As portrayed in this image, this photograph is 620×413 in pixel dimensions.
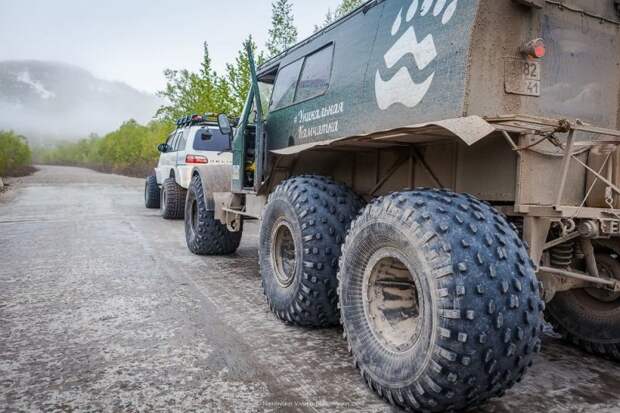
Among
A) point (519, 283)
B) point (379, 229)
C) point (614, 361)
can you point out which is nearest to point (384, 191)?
point (379, 229)

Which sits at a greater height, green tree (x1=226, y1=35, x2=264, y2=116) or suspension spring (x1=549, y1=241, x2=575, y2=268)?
green tree (x1=226, y1=35, x2=264, y2=116)

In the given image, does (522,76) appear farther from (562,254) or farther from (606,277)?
(606,277)

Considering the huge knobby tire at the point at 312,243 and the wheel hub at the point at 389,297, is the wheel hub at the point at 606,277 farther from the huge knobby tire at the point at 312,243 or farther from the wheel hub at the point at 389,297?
the huge knobby tire at the point at 312,243

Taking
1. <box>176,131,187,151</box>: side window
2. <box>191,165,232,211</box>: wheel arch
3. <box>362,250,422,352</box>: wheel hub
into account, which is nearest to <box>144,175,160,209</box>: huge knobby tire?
<box>176,131,187,151</box>: side window

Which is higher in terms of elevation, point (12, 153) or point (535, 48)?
point (12, 153)

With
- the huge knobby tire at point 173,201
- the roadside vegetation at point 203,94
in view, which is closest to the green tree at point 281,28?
the roadside vegetation at point 203,94

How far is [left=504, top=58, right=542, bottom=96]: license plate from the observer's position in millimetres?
2596

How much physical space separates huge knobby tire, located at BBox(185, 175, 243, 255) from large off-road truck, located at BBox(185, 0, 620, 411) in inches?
93.4

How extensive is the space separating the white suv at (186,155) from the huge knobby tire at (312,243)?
6.48 meters

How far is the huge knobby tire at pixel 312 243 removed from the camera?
322cm

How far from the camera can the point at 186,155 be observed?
33.3 ft

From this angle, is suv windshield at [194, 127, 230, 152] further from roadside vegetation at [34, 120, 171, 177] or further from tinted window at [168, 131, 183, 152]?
roadside vegetation at [34, 120, 171, 177]

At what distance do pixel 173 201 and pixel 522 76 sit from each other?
29.6ft

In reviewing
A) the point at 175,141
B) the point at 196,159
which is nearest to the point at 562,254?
the point at 196,159
